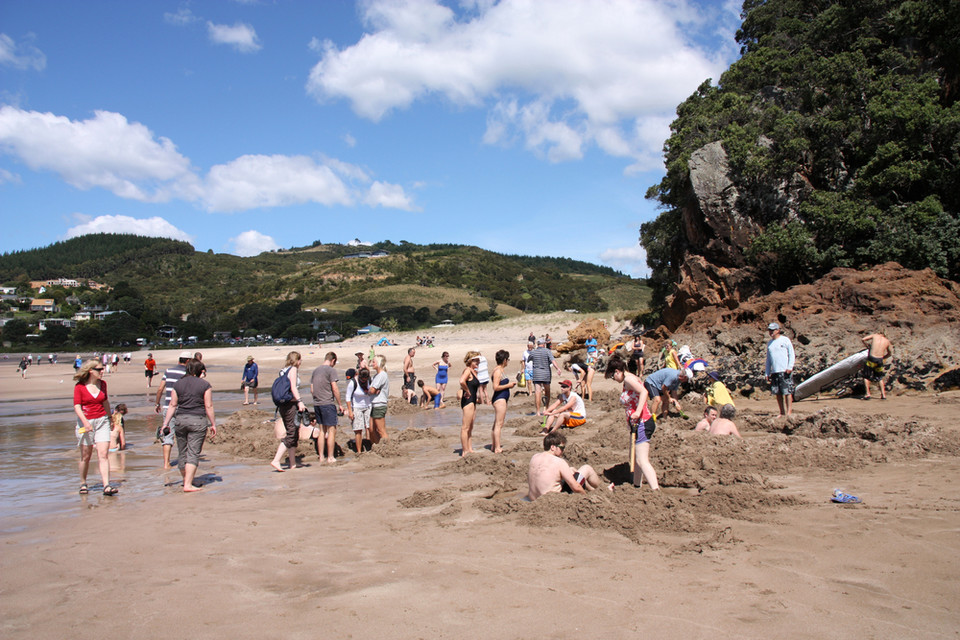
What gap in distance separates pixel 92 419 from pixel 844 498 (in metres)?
8.45

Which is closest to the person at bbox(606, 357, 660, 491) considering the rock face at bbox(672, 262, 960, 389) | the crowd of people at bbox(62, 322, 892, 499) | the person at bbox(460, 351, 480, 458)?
the crowd of people at bbox(62, 322, 892, 499)

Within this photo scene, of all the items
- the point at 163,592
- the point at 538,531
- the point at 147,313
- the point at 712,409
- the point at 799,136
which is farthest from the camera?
the point at 147,313

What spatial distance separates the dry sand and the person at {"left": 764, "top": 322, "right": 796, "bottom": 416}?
133 centimetres

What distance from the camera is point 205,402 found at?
7.70 metres

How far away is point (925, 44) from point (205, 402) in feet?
Answer: 75.9

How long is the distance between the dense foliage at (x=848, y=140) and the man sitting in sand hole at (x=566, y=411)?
10671 mm

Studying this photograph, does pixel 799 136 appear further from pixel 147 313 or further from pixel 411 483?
pixel 147 313

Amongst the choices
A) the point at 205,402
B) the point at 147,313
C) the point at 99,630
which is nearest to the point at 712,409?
the point at 205,402

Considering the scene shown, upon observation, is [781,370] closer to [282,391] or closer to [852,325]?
[852,325]

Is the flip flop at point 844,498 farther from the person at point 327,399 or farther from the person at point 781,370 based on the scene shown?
the person at point 327,399

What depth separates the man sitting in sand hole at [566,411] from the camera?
30.5 ft

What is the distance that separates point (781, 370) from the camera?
Result: 32.7 ft

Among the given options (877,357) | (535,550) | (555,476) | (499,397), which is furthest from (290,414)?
(877,357)

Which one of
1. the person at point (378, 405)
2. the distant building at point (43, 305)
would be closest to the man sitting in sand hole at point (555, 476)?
the person at point (378, 405)
